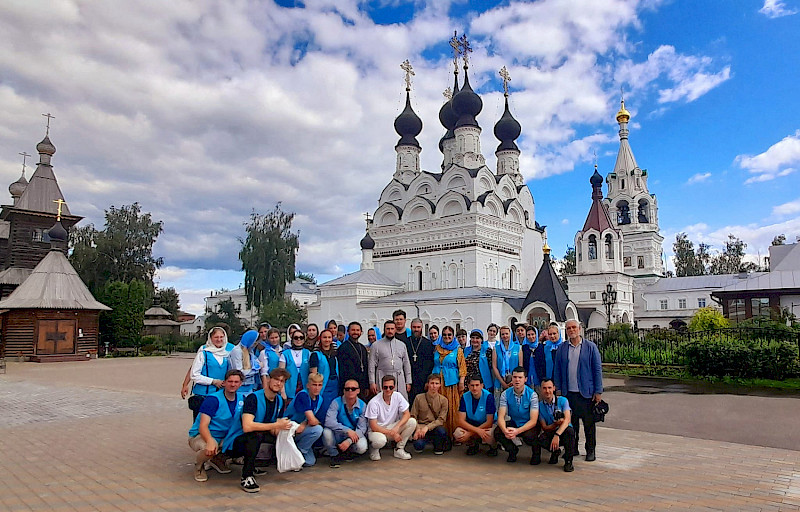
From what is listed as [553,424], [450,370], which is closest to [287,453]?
[450,370]

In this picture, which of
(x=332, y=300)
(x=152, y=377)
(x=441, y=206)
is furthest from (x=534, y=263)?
(x=152, y=377)

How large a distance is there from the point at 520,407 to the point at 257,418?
8.99 ft

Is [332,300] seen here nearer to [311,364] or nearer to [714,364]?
[714,364]

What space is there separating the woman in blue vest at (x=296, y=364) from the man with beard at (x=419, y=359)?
1.32 m

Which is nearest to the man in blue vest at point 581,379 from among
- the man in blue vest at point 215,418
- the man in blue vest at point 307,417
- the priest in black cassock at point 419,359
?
the priest in black cassock at point 419,359

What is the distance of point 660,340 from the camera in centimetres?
1703

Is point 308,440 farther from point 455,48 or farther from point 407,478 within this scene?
point 455,48

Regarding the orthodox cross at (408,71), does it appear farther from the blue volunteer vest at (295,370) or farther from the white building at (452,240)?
the blue volunteer vest at (295,370)

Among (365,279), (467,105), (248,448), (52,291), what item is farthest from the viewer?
(467,105)

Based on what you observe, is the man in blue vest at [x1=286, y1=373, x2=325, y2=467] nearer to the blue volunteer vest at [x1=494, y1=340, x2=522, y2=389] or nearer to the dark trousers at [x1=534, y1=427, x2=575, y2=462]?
the dark trousers at [x1=534, y1=427, x2=575, y2=462]

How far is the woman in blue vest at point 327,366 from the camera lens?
20.2 ft

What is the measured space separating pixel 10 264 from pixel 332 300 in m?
17.4

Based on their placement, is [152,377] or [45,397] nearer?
[45,397]

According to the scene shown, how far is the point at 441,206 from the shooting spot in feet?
111
